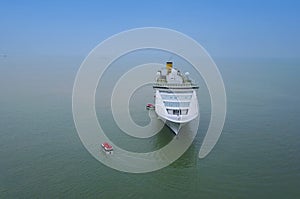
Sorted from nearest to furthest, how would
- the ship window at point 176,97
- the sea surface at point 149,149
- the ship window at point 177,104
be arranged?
the sea surface at point 149,149, the ship window at point 177,104, the ship window at point 176,97

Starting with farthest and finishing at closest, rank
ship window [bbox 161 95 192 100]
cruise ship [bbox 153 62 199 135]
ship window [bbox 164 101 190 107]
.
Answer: ship window [bbox 161 95 192 100] < ship window [bbox 164 101 190 107] < cruise ship [bbox 153 62 199 135]

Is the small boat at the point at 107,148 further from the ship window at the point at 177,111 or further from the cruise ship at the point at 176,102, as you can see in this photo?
the ship window at the point at 177,111

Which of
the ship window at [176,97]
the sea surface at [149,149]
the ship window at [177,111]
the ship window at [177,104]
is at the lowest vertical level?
the sea surface at [149,149]

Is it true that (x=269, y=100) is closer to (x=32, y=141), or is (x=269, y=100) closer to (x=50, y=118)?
(x=50, y=118)

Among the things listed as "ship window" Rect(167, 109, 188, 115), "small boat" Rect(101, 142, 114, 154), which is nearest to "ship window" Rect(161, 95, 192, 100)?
"ship window" Rect(167, 109, 188, 115)

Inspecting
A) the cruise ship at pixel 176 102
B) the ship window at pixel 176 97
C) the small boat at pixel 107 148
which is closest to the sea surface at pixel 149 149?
the small boat at pixel 107 148

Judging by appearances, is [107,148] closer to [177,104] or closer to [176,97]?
[177,104]

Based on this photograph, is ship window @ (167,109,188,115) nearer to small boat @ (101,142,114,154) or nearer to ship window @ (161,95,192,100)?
ship window @ (161,95,192,100)

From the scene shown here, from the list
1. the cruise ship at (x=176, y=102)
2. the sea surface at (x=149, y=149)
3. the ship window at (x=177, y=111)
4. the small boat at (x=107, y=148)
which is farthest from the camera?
the ship window at (x=177, y=111)

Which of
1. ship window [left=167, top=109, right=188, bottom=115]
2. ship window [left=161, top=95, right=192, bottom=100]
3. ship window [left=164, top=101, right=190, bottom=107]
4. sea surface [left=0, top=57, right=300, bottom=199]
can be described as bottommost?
sea surface [left=0, top=57, right=300, bottom=199]
